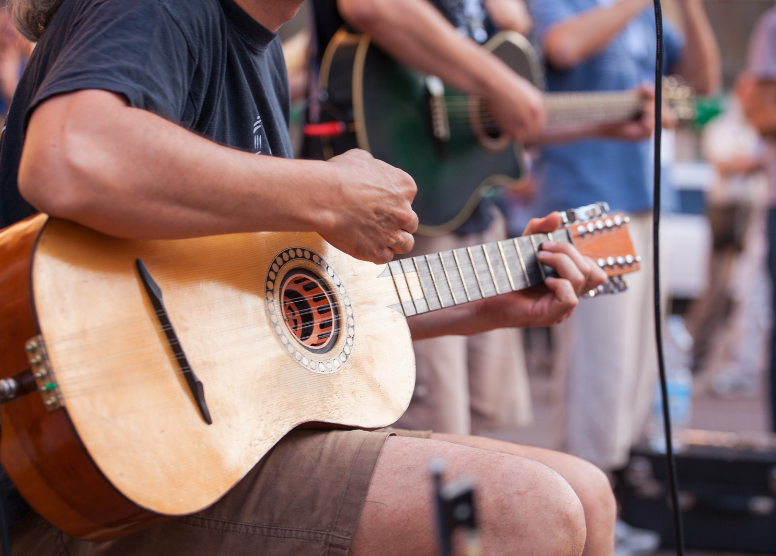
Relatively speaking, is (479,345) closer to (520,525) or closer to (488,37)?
(488,37)

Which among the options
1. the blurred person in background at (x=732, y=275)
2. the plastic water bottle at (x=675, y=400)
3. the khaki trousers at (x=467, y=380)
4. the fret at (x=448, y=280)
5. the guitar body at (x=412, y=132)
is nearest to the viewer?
the fret at (x=448, y=280)

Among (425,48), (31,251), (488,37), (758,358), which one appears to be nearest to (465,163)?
(425,48)

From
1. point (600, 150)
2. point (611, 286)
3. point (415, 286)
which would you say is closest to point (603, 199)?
point (600, 150)

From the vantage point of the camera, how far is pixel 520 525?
96cm

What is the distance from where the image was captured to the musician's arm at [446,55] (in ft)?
6.07

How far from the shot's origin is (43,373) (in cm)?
79

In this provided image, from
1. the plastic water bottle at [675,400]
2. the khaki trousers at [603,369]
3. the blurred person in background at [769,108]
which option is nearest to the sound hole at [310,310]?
the khaki trousers at [603,369]

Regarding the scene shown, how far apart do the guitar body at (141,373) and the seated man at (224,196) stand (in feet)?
0.19

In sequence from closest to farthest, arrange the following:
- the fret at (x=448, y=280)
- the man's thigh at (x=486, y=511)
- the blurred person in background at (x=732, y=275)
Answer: the man's thigh at (x=486, y=511) < the fret at (x=448, y=280) < the blurred person in background at (x=732, y=275)

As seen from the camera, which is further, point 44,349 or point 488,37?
point 488,37

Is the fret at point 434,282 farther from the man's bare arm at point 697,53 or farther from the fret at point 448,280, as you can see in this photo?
the man's bare arm at point 697,53

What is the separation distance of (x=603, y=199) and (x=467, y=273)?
1296 mm

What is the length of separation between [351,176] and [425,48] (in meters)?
0.97

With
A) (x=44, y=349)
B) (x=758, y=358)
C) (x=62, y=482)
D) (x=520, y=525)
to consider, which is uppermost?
(x=44, y=349)
